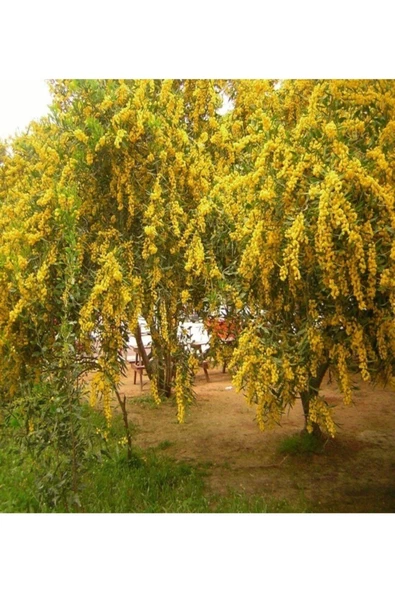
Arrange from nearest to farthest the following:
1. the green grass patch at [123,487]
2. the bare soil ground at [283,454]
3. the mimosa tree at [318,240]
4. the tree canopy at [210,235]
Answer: the mimosa tree at [318,240] → the tree canopy at [210,235] → the green grass patch at [123,487] → the bare soil ground at [283,454]

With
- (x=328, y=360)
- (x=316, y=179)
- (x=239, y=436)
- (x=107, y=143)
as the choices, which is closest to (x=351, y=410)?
(x=239, y=436)

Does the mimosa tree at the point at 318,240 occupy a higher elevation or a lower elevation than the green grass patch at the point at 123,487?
higher

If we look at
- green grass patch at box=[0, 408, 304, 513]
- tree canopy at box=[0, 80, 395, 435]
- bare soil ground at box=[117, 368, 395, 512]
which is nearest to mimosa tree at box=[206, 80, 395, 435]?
tree canopy at box=[0, 80, 395, 435]

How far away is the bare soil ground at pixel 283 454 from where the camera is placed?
3852 millimetres

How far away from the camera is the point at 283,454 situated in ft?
15.1

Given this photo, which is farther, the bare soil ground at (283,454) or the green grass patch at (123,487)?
the bare soil ground at (283,454)

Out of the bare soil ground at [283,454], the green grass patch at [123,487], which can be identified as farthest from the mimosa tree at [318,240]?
the bare soil ground at [283,454]

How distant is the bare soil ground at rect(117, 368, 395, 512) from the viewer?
3852 mm

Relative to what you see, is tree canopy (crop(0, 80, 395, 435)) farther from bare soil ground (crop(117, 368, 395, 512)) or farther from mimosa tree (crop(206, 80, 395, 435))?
bare soil ground (crop(117, 368, 395, 512))

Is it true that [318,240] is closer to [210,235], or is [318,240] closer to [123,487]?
[210,235]

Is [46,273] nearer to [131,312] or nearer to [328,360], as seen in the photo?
[131,312]

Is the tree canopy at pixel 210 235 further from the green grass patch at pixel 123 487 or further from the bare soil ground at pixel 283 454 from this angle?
the bare soil ground at pixel 283 454

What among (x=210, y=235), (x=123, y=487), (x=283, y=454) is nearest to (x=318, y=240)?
(x=210, y=235)

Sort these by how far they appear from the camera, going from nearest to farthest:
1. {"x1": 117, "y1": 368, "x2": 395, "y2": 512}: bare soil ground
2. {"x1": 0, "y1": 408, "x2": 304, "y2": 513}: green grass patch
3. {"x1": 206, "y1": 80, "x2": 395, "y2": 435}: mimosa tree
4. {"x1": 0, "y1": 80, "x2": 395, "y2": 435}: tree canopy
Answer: {"x1": 206, "y1": 80, "x2": 395, "y2": 435}: mimosa tree < {"x1": 0, "y1": 80, "x2": 395, "y2": 435}: tree canopy < {"x1": 0, "y1": 408, "x2": 304, "y2": 513}: green grass patch < {"x1": 117, "y1": 368, "x2": 395, "y2": 512}: bare soil ground
